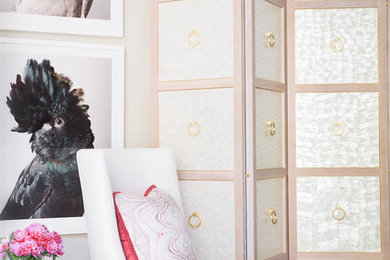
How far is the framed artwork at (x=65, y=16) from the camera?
238 cm

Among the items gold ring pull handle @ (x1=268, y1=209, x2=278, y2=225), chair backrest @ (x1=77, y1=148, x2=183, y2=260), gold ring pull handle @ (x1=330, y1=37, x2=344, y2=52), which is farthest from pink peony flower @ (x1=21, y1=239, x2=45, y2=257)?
gold ring pull handle @ (x1=330, y1=37, x2=344, y2=52)

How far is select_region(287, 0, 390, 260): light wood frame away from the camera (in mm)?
2695

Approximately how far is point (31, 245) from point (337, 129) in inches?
68.6

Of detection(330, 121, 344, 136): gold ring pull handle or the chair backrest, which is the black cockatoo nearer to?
the chair backrest

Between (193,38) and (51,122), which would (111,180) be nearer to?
(51,122)

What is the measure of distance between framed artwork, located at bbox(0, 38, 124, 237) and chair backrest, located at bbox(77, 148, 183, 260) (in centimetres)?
34

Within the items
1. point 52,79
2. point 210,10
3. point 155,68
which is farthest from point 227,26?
point 52,79

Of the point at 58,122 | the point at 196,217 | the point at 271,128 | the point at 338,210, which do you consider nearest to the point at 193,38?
the point at 271,128

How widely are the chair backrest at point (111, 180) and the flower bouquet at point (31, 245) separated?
0.83 ft

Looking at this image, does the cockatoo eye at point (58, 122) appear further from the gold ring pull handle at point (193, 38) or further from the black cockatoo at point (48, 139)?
the gold ring pull handle at point (193, 38)

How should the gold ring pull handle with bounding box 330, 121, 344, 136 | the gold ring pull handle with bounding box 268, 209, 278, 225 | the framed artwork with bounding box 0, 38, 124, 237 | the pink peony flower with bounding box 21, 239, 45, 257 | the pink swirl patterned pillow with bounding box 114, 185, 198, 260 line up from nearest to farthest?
the pink peony flower with bounding box 21, 239, 45, 257 < the pink swirl patterned pillow with bounding box 114, 185, 198, 260 < the framed artwork with bounding box 0, 38, 124, 237 < the gold ring pull handle with bounding box 268, 209, 278, 225 < the gold ring pull handle with bounding box 330, 121, 344, 136

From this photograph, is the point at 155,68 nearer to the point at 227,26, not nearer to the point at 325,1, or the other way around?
the point at 227,26

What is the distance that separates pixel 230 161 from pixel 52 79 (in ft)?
3.18

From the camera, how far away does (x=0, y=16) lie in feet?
7.73
